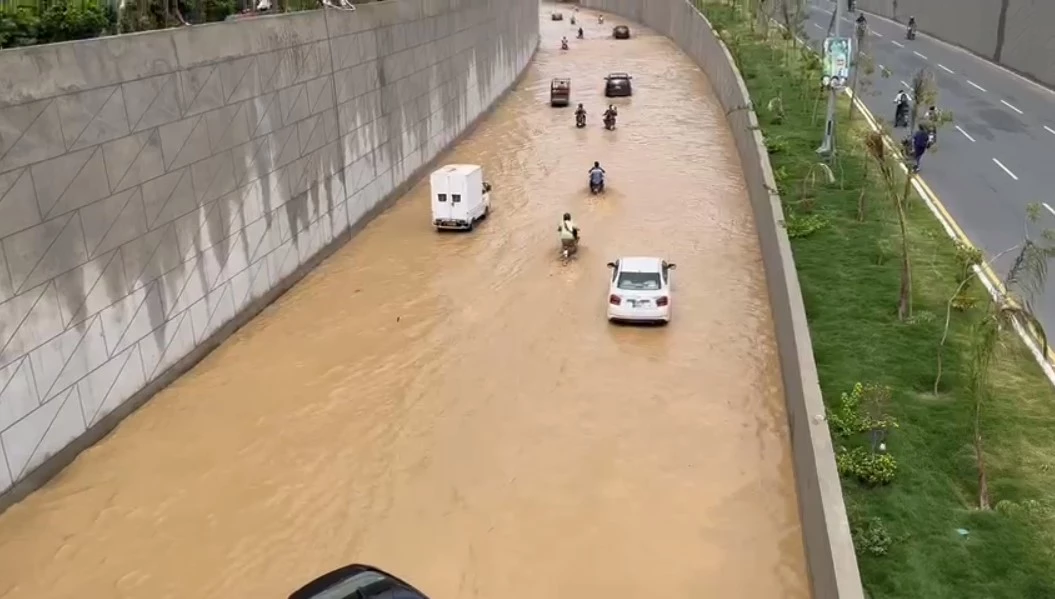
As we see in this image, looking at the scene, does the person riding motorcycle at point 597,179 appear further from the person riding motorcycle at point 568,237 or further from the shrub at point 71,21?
→ the shrub at point 71,21

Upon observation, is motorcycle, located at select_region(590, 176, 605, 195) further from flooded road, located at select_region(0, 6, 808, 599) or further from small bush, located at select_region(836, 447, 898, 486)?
small bush, located at select_region(836, 447, 898, 486)

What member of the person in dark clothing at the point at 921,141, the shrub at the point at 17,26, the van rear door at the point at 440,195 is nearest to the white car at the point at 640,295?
the van rear door at the point at 440,195

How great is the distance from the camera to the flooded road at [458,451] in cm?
1134

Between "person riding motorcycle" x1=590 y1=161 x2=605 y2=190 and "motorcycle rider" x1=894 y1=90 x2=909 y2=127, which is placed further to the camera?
"motorcycle rider" x1=894 y1=90 x2=909 y2=127

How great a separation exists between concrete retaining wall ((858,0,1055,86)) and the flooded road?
72.5ft

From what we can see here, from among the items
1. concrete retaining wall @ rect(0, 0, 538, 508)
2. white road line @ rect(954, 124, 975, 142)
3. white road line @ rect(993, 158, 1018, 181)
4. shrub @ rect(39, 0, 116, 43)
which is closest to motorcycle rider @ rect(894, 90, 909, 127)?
white road line @ rect(954, 124, 975, 142)

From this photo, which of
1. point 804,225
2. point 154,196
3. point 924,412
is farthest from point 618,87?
point 924,412

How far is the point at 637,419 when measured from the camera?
14711 mm

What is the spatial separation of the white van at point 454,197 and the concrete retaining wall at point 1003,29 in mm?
25348

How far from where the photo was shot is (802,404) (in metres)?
Answer: 12.2

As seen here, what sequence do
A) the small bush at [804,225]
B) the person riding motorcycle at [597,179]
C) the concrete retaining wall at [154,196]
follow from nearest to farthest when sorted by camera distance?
the concrete retaining wall at [154,196] → the small bush at [804,225] → the person riding motorcycle at [597,179]

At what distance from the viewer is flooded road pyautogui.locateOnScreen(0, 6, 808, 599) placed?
37.2 feet

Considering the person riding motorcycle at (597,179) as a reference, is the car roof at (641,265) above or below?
above

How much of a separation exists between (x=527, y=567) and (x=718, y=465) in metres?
3.70
